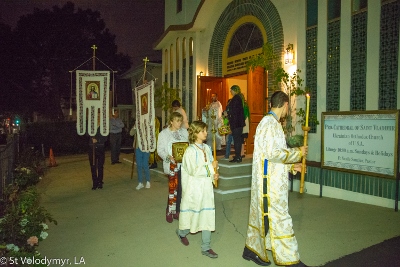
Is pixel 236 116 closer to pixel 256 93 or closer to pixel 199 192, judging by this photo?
pixel 256 93

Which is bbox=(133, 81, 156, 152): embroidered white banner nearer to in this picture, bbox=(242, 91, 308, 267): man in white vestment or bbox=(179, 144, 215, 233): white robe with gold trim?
bbox=(179, 144, 215, 233): white robe with gold trim

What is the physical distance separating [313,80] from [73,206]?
6.16m

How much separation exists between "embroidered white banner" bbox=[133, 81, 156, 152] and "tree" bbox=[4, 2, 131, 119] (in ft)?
87.0

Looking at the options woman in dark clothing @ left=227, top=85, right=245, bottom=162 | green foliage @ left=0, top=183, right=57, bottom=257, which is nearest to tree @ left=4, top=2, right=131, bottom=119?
woman in dark clothing @ left=227, top=85, right=245, bottom=162

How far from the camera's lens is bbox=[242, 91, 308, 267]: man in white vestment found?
148 inches

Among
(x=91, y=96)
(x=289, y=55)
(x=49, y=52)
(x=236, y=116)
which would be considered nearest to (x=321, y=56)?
(x=289, y=55)

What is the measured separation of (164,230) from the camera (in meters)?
5.61

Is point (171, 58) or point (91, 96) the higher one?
point (171, 58)

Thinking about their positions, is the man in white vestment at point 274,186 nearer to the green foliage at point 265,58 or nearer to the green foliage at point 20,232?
the green foliage at point 20,232

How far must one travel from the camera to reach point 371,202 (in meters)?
6.77

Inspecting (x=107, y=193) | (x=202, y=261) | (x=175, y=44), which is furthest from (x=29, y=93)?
(x=202, y=261)

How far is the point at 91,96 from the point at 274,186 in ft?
23.3

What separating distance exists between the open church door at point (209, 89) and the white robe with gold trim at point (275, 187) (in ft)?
28.1

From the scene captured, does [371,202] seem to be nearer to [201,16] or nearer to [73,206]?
[73,206]
